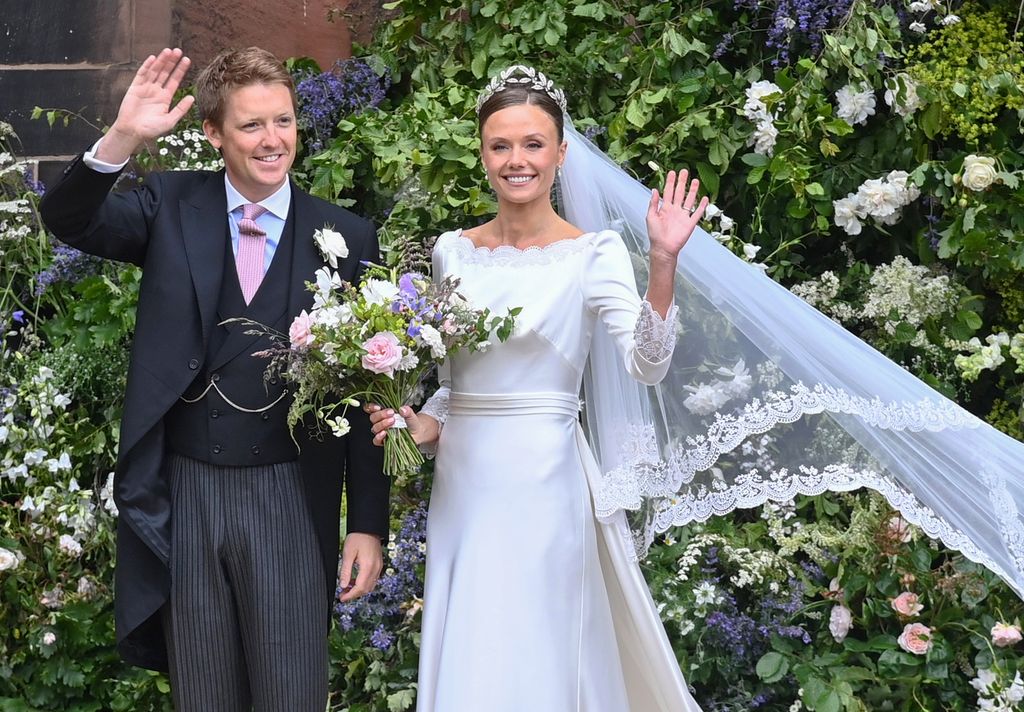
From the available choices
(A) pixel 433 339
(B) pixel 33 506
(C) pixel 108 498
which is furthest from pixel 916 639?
(B) pixel 33 506

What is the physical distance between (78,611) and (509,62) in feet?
8.28

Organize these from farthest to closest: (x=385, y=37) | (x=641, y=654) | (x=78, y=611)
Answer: (x=385, y=37) < (x=78, y=611) < (x=641, y=654)

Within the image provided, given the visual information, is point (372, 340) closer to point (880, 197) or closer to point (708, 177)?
point (708, 177)

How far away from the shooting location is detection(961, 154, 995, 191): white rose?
14.8 feet

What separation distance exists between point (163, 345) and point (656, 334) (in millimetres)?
1116

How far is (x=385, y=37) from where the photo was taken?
18.4ft

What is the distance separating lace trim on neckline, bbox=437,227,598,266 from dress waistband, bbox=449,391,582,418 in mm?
325

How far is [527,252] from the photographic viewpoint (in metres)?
3.35

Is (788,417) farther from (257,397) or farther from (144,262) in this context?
(144,262)

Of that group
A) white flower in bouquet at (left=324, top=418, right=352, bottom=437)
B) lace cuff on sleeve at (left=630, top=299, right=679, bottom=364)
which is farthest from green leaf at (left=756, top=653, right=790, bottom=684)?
white flower in bouquet at (left=324, top=418, right=352, bottom=437)

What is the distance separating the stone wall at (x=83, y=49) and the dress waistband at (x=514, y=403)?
272 centimetres

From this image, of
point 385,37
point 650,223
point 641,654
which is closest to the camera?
point 650,223

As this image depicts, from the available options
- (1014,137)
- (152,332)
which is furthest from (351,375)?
(1014,137)

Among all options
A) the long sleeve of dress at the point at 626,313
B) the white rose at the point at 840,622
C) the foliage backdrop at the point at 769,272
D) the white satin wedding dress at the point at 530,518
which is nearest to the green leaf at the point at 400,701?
the foliage backdrop at the point at 769,272
